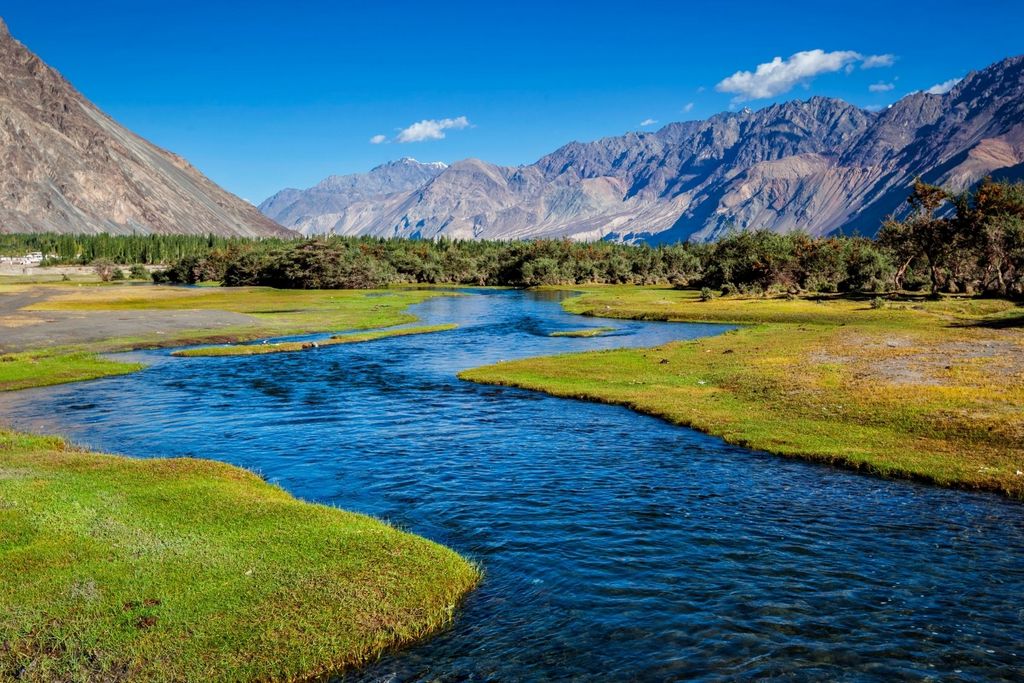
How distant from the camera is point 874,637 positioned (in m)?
16.5

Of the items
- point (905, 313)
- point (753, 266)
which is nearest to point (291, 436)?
point (905, 313)

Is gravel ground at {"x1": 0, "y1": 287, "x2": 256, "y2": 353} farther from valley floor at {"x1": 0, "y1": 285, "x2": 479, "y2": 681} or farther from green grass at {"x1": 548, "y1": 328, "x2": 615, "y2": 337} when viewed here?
valley floor at {"x1": 0, "y1": 285, "x2": 479, "y2": 681}

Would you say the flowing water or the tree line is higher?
the tree line

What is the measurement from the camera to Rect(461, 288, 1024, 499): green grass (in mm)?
30344

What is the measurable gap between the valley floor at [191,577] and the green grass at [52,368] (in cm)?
2552

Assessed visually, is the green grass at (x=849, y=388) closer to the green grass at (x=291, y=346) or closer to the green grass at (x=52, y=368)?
the green grass at (x=291, y=346)

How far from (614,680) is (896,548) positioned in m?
11.3

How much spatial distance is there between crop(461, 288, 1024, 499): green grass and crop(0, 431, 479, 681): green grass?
2029cm

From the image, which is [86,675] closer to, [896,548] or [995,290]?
[896,548]

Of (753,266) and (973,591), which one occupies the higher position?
(753,266)

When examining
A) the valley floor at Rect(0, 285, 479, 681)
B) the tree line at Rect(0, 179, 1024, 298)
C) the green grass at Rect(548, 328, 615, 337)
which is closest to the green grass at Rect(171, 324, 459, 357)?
Result: the green grass at Rect(548, 328, 615, 337)

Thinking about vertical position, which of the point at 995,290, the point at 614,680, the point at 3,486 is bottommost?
the point at 614,680

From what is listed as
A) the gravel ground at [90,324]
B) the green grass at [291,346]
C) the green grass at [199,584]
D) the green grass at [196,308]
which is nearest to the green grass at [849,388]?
the green grass at [199,584]

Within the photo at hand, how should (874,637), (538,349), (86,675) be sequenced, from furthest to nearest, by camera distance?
Answer: (538,349) → (874,637) → (86,675)
